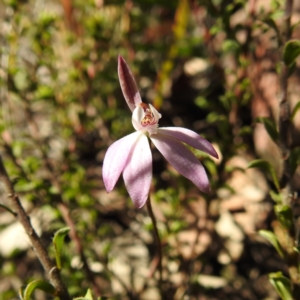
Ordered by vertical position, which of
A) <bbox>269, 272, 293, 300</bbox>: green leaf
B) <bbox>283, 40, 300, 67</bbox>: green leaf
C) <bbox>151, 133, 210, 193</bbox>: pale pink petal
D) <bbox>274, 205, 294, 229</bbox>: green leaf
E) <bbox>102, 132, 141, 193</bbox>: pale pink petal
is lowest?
<bbox>269, 272, 293, 300</bbox>: green leaf

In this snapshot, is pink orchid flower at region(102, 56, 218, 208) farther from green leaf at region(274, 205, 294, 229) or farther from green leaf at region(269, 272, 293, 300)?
green leaf at region(269, 272, 293, 300)

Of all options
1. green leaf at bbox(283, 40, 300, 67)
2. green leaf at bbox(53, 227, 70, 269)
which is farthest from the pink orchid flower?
green leaf at bbox(283, 40, 300, 67)

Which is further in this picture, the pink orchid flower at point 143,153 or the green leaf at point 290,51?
the green leaf at point 290,51

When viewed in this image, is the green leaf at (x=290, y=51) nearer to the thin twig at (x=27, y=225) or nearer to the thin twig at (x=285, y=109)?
the thin twig at (x=285, y=109)

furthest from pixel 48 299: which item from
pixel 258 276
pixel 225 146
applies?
pixel 225 146

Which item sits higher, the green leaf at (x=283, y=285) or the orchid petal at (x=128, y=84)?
the orchid petal at (x=128, y=84)

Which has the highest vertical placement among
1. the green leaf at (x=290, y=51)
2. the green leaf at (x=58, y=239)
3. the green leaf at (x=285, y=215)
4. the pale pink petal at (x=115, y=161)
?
the green leaf at (x=290, y=51)

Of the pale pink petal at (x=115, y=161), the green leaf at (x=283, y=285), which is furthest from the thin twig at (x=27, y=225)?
the green leaf at (x=283, y=285)
